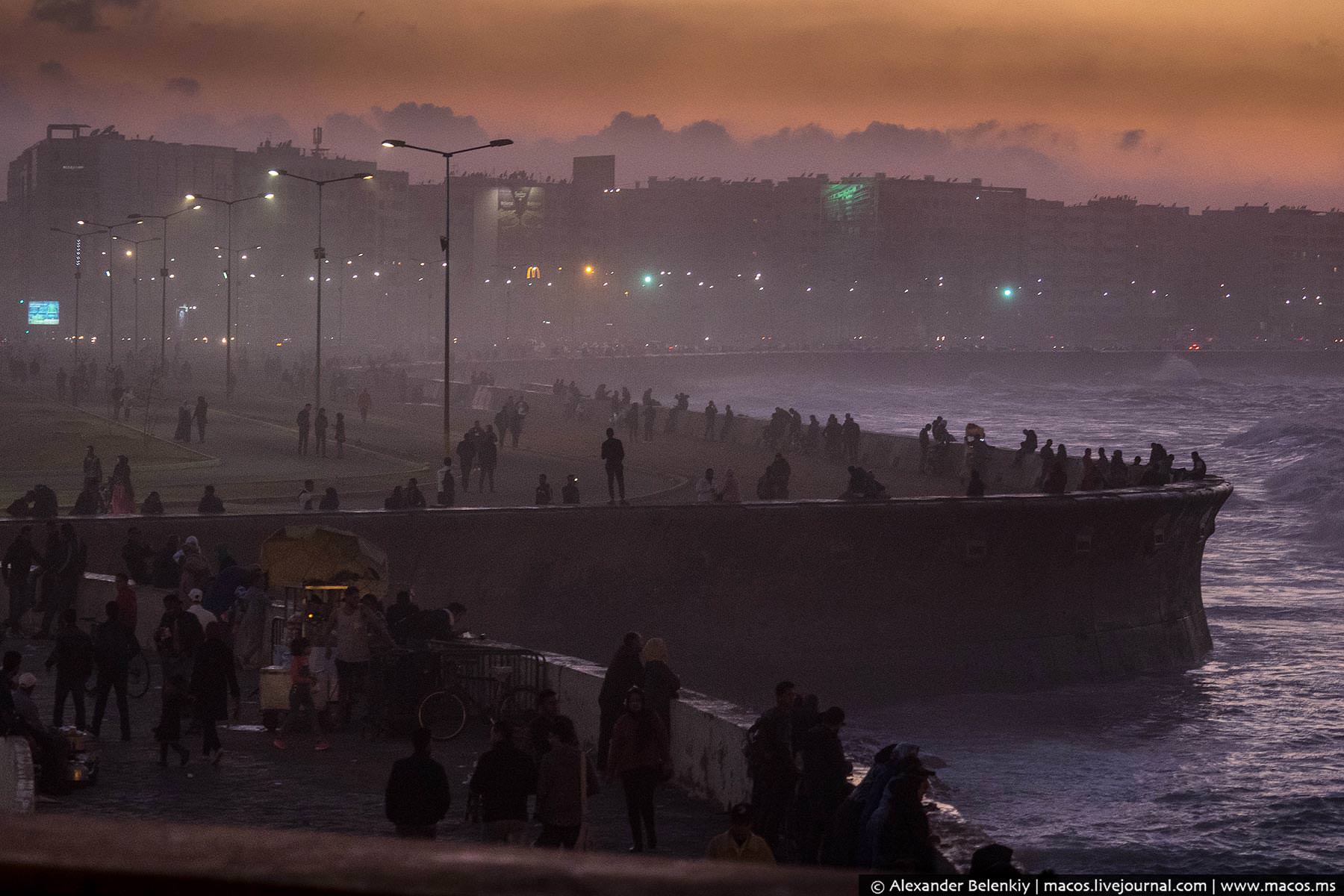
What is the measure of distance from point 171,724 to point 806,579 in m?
13.6

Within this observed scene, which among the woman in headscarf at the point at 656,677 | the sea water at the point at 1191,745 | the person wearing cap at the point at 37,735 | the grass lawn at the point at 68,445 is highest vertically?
the grass lawn at the point at 68,445

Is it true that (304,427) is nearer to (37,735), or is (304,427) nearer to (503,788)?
(37,735)

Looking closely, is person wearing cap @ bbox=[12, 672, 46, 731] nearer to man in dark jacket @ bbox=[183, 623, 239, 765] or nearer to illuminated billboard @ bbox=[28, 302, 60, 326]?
man in dark jacket @ bbox=[183, 623, 239, 765]

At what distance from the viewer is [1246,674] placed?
91.3 feet

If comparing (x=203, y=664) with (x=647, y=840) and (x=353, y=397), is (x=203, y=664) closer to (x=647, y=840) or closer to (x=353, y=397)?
A: (x=647, y=840)

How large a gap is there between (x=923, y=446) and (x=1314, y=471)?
35986mm

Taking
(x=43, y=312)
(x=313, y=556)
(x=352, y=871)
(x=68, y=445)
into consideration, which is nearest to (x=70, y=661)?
(x=313, y=556)

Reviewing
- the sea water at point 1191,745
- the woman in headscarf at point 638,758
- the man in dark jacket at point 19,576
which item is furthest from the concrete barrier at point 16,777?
the man in dark jacket at point 19,576

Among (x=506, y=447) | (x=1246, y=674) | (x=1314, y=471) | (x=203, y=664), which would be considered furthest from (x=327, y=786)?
(x=1314, y=471)

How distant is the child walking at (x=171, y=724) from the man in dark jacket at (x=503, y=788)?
4.82m

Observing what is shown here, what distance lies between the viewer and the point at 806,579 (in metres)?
25.2

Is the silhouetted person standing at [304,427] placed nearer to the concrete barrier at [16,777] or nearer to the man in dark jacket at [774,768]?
the concrete barrier at [16,777]

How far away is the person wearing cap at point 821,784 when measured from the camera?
10148 millimetres

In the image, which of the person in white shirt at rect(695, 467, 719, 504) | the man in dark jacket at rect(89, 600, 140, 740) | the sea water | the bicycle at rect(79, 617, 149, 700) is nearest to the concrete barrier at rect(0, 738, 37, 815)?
the man in dark jacket at rect(89, 600, 140, 740)
